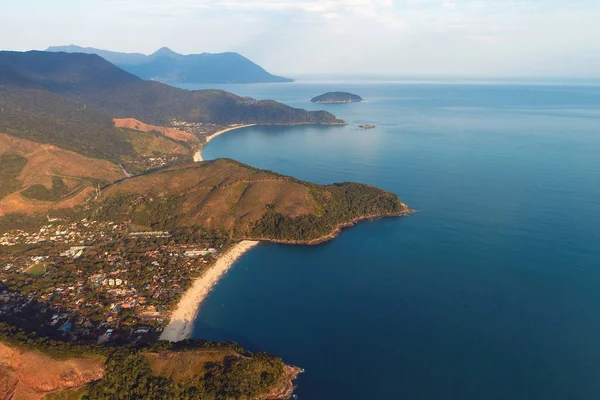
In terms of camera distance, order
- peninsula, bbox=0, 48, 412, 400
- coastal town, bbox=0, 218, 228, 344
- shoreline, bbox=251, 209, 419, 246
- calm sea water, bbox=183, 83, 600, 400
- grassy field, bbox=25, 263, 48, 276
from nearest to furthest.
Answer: peninsula, bbox=0, 48, 412, 400, calm sea water, bbox=183, 83, 600, 400, coastal town, bbox=0, 218, 228, 344, grassy field, bbox=25, 263, 48, 276, shoreline, bbox=251, 209, 419, 246

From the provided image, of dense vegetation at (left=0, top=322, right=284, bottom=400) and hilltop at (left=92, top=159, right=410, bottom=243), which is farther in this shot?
hilltop at (left=92, top=159, right=410, bottom=243)

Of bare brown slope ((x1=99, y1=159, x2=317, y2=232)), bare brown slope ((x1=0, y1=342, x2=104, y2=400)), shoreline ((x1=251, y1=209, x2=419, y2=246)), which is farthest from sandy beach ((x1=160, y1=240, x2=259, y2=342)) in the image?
bare brown slope ((x1=0, y1=342, x2=104, y2=400))

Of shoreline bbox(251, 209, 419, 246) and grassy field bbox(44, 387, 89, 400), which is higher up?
shoreline bbox(251, 209, 419, 246)

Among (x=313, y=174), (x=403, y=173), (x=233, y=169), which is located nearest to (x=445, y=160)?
(x=403, y=173)

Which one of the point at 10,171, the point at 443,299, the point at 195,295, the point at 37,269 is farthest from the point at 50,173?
the point at 443,299

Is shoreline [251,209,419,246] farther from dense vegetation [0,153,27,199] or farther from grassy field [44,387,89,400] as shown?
dense vegetation [0,153,27,199]

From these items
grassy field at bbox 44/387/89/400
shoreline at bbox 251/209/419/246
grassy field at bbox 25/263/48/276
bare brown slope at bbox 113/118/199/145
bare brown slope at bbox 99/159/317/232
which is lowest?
grassy field at bbox 44/387/89/400

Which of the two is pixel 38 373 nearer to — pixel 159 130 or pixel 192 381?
pixel 192 381
